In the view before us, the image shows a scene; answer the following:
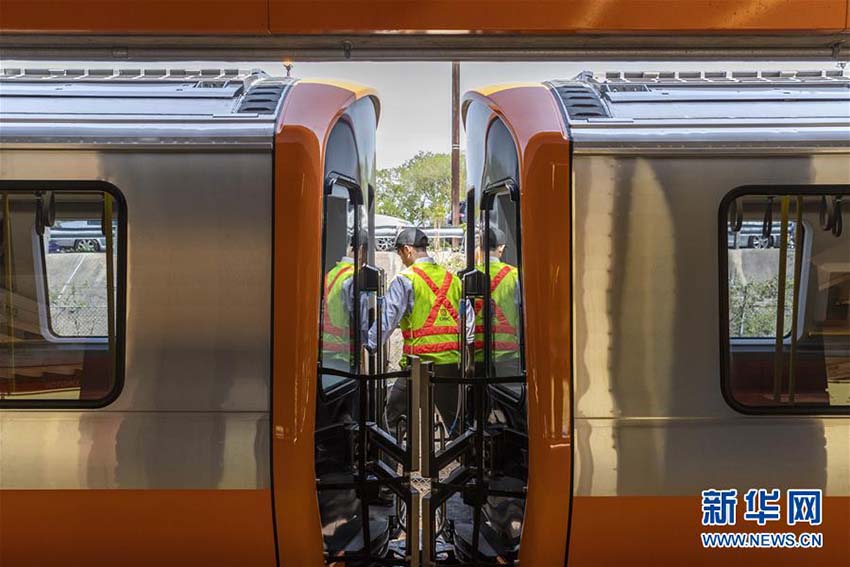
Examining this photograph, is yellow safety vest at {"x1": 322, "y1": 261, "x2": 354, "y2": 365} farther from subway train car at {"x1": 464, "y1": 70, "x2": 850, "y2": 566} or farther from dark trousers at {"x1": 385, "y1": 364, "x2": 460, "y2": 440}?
dark trousers at {"x1": 385, "y1": 364, "x2": 460, "y2": 440}

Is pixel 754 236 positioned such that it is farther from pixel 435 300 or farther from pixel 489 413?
pixel 435 300

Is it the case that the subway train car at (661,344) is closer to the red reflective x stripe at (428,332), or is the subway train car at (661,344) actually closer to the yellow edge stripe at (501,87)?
the yellow edge stripe at (501,87)

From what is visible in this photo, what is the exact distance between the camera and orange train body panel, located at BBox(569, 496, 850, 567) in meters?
2.95

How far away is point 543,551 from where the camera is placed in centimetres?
297

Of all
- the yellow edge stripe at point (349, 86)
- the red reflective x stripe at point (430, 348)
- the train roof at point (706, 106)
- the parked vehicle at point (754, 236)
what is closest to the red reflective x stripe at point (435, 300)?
the red reflective x stripe at point (430, 348)

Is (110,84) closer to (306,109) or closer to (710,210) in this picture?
(306,109)

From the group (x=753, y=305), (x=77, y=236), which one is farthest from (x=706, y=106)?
(x=77, y=236)

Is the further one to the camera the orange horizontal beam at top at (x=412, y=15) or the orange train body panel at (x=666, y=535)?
the orange train body panel at (x=666, y=535)

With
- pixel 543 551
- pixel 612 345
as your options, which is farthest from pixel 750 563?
pixel 612 345

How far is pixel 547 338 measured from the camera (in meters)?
2.93

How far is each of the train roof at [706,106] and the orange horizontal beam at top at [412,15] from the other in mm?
531

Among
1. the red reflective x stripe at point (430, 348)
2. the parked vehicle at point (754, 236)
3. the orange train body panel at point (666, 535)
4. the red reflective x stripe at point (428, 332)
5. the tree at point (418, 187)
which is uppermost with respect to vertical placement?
the tree at point (418, 187)

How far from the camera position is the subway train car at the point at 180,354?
2.92m

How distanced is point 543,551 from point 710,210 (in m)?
1.55
